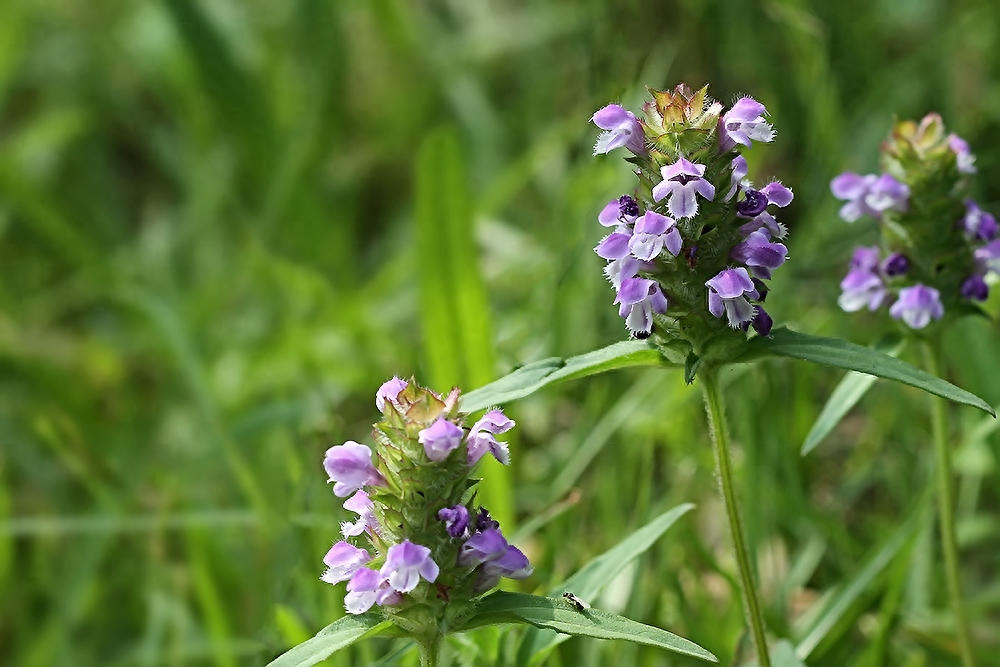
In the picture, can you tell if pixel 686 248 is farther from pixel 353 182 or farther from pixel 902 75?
pixel 353 182

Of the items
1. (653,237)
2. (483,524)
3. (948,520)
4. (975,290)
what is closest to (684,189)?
(653,237)

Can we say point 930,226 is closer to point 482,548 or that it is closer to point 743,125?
Result: point 743,125

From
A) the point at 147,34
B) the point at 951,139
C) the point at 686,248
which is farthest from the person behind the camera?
the point at 147,34

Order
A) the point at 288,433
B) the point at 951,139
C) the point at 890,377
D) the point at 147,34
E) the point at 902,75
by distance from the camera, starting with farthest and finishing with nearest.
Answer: the point at 147,34 < the point at 902,75 < the point at 288,433 < the point at 951,139 < the point at 890,377

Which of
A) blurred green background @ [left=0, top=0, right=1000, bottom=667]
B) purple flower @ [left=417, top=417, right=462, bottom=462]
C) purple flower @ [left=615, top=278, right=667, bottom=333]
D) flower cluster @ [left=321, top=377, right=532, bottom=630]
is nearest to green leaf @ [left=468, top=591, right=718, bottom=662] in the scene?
flower cluster @ [left=321, top=377, right=532, bottom=630]

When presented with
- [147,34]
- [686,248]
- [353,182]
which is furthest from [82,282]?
[686,248]

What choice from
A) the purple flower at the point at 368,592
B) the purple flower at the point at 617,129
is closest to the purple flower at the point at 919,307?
the purple flower at the point at 617,129

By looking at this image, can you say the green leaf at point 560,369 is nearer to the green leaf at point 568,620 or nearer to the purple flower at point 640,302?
the purple flower at point 640,302
